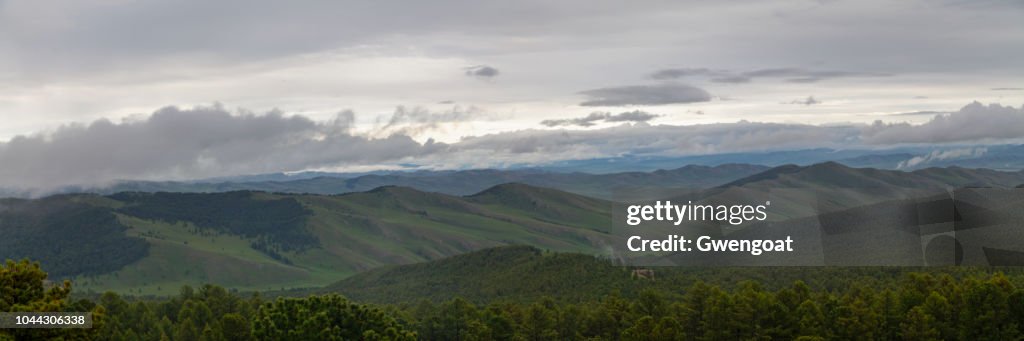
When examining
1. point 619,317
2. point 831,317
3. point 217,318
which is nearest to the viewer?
point 831,317

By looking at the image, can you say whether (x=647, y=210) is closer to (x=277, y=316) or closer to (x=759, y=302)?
(x=759, y=302)

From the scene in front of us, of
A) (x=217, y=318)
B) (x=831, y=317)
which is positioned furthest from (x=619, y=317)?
(x=217, y=318)

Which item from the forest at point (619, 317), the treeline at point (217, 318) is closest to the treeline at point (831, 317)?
the forest at point (619, 317)

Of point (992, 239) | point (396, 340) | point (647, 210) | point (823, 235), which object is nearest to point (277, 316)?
point (396, 340)

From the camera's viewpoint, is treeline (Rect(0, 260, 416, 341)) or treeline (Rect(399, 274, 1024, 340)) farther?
treeline (Rect(399, 274, 1024, 340))

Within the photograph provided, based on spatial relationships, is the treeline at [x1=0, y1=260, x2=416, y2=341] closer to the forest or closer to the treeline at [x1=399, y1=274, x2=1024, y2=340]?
the forest

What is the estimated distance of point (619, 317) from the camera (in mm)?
124062

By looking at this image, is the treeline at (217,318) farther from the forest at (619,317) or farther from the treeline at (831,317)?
the treeline at (831,317)

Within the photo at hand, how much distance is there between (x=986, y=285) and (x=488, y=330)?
210 ft

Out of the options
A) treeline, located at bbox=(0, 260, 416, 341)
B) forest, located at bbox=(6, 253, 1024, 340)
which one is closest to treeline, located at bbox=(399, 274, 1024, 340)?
forest, located at bbox=(6, 253, 1024, 340)

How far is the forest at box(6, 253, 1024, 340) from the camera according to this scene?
8025 centimetres

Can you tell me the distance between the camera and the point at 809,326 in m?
101

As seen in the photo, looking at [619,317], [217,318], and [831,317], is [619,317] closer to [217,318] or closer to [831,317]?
[831,317]

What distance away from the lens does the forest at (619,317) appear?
3159 inches
